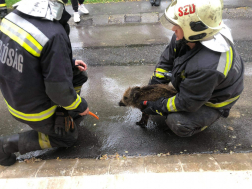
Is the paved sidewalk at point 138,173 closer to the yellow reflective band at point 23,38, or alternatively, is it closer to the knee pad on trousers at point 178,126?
the knee pad on trousers at point 178,126

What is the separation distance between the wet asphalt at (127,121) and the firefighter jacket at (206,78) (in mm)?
606

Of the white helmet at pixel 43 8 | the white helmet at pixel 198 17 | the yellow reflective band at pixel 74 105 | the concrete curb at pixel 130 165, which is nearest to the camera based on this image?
the white helmet at pixel 43 8

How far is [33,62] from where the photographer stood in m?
1.58

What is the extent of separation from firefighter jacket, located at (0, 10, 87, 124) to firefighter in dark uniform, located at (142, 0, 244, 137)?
3.81 feet

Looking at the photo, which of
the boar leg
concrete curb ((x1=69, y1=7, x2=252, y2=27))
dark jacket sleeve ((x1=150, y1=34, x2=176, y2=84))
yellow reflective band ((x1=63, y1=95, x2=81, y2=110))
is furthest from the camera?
concrete curb ((x1=69, y1=7, x2=252, y2=27))

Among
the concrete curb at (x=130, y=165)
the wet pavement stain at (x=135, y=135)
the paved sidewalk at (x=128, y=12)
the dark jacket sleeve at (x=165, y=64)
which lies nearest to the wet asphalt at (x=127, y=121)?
the wet pavement stain at (x=135, y=135)

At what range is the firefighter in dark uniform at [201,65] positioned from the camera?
1.72 metres

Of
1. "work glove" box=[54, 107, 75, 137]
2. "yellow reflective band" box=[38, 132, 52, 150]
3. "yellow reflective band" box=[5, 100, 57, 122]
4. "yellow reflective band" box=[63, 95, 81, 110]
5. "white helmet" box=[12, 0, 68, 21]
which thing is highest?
"white helmet" box=[12, 0, 68, 21]

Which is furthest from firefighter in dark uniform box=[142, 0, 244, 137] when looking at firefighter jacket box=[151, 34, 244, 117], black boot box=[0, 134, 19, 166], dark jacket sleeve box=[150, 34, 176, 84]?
black boot box=[0, 134, 19, 166]

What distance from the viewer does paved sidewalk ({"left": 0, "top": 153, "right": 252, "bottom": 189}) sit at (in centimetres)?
200

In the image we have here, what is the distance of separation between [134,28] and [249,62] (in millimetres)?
3383

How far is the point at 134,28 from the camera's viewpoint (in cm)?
584

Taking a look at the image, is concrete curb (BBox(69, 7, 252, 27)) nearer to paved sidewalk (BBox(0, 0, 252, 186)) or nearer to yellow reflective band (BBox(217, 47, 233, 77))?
yellow reflective band (BBox(217, 47, 233, 77))

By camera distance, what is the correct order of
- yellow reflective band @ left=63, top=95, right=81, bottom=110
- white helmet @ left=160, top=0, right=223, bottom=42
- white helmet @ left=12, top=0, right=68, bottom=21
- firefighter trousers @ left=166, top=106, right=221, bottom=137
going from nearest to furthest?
white helmet @ left=12, top=0, right=68, bottom=21 → white helmet @ left=160, top=0, right=223, bottom=42 → yellow reflective band @ left=63, top=95, right=81, bottom=110 → firefighter trousers @ left=166, top=106, right=221, bottom=137
